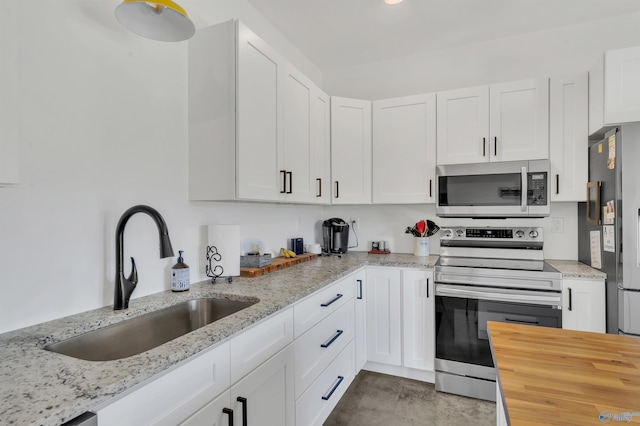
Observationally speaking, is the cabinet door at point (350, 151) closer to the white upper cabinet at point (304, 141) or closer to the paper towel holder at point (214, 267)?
the white upper cabinet at point (304, 141)

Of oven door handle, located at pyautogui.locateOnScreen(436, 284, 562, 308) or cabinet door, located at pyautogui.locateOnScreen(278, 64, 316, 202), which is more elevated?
cabinet door, located at pyautogui.locateOnScreen(278, 64, 316, 202)

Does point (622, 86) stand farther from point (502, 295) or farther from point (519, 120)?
point (502, 295)

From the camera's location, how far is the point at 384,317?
260cm

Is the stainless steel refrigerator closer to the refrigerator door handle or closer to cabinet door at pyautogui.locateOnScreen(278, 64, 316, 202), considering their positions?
the refrigerator door handle

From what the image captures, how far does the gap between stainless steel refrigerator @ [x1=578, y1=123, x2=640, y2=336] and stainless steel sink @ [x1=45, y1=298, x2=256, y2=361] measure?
2074 millimetres

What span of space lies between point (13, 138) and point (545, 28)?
11.2ft

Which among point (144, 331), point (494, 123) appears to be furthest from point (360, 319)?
point (494, 123)

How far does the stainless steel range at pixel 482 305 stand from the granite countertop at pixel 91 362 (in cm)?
114

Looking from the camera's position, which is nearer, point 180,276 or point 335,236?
point 180,276

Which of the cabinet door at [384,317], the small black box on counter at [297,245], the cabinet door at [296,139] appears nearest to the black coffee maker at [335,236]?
the small black box on counter at [297,245]

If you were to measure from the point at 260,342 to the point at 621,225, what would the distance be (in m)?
2.09

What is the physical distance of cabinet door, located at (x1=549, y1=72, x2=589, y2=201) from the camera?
7.69 feet

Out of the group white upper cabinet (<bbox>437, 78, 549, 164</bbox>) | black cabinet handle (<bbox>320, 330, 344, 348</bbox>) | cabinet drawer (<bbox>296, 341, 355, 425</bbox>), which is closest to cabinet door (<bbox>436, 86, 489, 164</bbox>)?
white upper cabinet (<bbox>437, 78, 549, 164</bbox>)

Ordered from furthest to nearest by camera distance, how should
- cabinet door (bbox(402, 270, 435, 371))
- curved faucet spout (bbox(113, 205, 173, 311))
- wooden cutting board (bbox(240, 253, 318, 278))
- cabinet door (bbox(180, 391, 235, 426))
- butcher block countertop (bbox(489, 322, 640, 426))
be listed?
cabinet door (bbox(402, 270, 435, 371)) < wooden cutting board (bbox(240, 253, 318, 278)) < curved faucet spout (bbox(113, 205, 173, 311)) < cabinet door (bbox(180, 391, 235, 426)) < butcher block countertop (bbox(489, 322, 640, 426))
